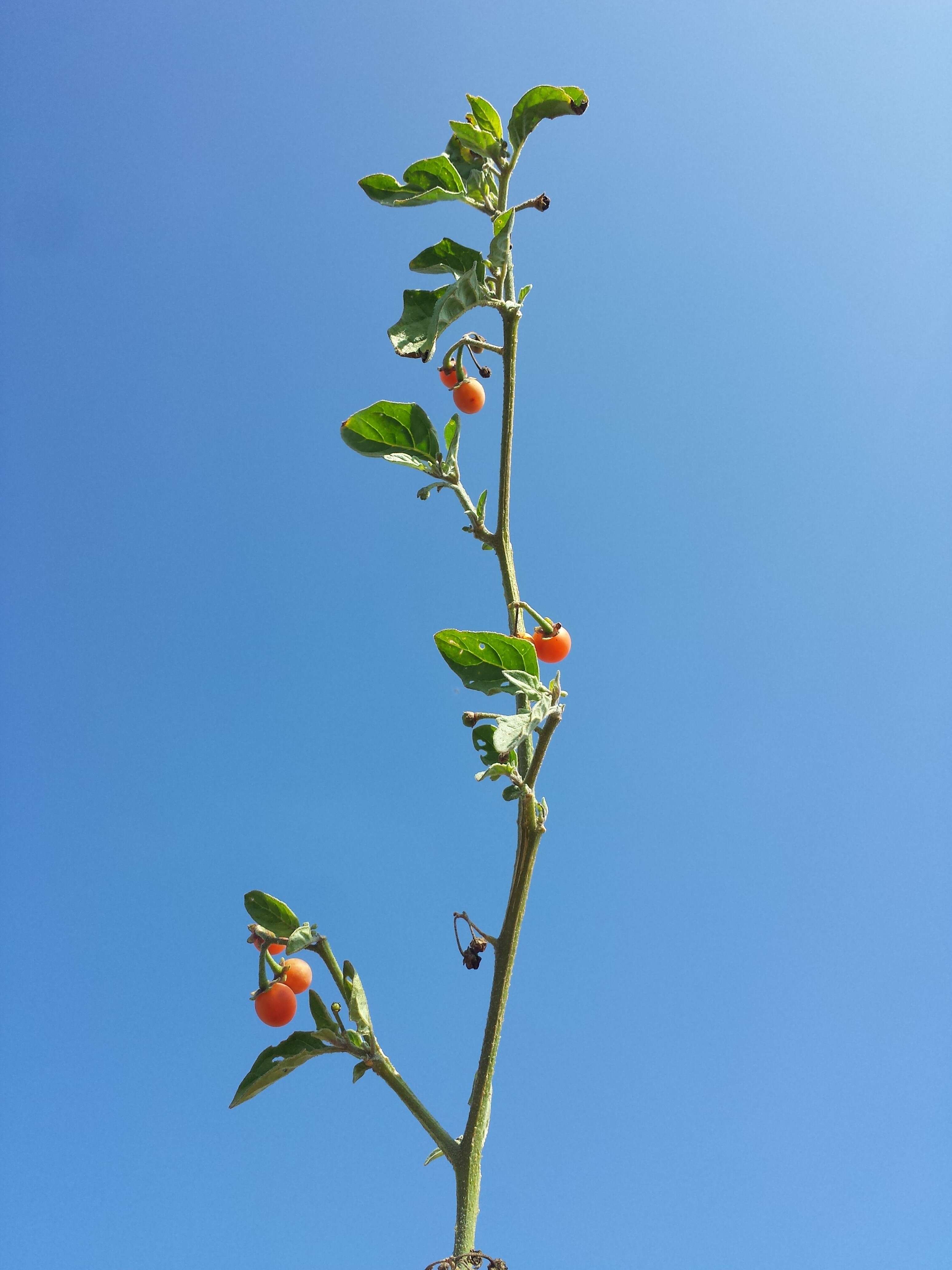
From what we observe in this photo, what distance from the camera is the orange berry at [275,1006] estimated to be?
206 cm

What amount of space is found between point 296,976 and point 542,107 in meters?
2.50

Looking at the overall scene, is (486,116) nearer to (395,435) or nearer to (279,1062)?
(395,435)

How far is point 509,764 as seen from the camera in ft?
6.35

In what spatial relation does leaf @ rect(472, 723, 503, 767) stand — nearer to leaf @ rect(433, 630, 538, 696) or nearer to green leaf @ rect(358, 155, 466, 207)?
leaf @ rect(433, 630, 538, 696)

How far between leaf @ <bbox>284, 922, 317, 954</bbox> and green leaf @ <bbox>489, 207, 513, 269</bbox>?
70.0 inches

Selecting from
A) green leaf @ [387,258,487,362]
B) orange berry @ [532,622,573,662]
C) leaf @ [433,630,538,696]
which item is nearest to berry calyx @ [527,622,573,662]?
orange berry @ [532,622,573,662]

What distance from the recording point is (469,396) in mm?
2896

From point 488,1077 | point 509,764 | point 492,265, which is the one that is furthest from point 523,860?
point 492,265

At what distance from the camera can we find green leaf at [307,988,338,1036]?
2.01m

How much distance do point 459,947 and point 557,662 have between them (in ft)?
2.74

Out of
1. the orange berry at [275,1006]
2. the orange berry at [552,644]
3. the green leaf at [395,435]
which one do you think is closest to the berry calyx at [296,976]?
the orange berry at [275,1006]

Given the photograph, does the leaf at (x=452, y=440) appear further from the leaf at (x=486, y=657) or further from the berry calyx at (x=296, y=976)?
the berry calyx at (x=296, y=976)

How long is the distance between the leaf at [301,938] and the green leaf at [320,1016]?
12 centimetres

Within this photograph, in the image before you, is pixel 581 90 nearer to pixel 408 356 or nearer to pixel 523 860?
pixel 408 356
